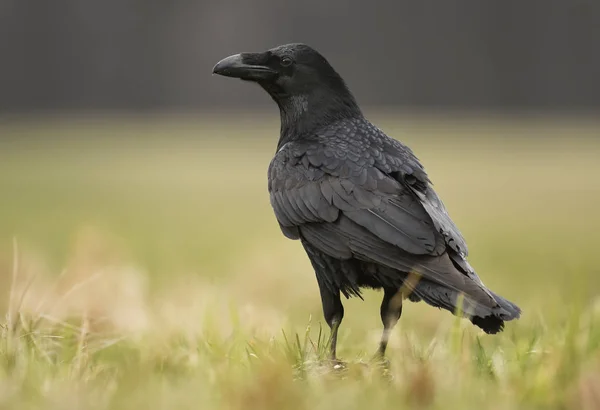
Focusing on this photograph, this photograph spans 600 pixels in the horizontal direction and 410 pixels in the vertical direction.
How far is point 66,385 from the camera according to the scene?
2.98 metres

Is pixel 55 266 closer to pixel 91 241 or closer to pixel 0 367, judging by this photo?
pixel 91 241

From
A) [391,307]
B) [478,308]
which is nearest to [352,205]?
[391,307]

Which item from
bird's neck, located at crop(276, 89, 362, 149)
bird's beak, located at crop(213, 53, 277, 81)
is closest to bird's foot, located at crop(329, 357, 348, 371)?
bird's neck, located at crop(276, 89, 362, 149)

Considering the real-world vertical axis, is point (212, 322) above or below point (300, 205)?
below

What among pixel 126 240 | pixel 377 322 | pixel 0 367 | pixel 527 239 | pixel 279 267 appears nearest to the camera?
pixel 0 367

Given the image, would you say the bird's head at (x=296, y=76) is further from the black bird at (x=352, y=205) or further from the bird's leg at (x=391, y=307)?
the bird's leg at (x=391, y=307)

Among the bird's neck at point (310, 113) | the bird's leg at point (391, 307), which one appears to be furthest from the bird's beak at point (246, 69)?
the bird's leg at point (391, 307)

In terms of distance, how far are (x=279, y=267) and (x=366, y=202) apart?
137 inches

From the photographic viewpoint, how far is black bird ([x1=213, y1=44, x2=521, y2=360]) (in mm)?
3955

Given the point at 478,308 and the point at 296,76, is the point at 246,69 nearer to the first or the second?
the point at 296,76

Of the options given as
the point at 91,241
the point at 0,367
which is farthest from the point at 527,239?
the point at 0,367

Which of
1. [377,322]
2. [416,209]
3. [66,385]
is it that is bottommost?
[377,322]

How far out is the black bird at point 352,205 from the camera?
3.96 metres

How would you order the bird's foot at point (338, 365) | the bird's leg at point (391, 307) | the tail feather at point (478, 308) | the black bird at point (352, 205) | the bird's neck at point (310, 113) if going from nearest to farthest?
the bird's foot at point (338, 365)
the tail feather at point (478, 308)
the black bird at point (352, 205)
the bird's leg at point (391, 307)
the bird's neck at point (310, 113)
